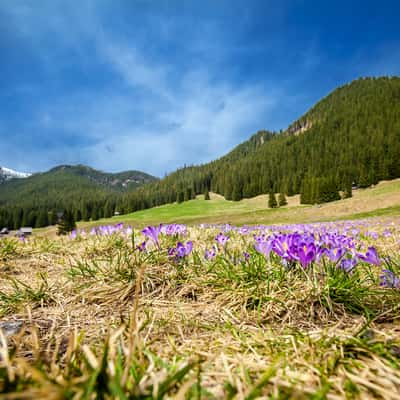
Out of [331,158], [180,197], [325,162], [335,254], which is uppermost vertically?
[331,158]

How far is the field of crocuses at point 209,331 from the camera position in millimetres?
623

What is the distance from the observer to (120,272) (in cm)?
195

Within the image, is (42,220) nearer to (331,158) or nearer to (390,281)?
(331,158)

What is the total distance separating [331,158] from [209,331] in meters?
86.6

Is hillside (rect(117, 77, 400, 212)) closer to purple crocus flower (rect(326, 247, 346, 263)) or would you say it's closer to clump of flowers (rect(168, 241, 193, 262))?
purple crocus flower (rect(326, 247, 346, 263))

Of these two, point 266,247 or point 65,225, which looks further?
point 65,225

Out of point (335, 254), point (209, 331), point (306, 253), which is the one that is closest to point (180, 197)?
point (335, 254)

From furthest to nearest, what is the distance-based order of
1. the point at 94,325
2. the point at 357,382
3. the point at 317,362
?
the point at 94,325
the point at 317,362
the point at 357,382

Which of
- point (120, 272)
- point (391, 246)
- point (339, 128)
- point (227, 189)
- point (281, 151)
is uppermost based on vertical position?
point (339, 128)

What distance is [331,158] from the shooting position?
75.9 m

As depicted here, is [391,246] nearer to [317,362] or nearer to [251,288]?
[251,288]

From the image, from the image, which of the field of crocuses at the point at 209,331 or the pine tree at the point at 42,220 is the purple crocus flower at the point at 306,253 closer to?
the field of crocuses at the point at 209,331

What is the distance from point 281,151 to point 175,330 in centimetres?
10060

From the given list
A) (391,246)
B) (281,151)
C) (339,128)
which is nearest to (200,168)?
(281,151)
